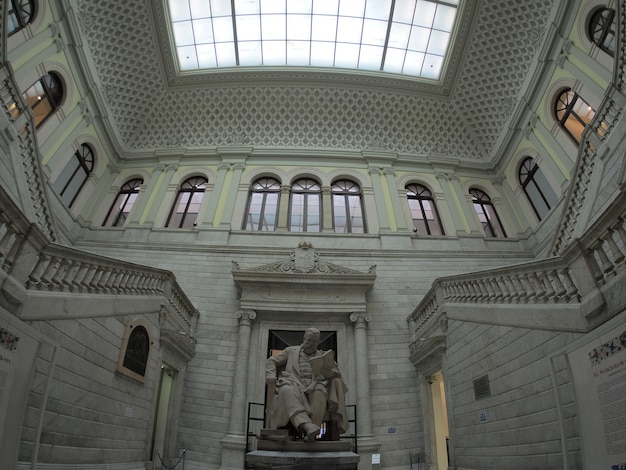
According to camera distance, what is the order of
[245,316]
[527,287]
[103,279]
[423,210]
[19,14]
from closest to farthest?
[527,287], [103,279], [19,14], [245,316], [423,210]

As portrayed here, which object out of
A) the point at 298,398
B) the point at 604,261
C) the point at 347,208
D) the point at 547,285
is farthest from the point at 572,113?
the point at 298,398

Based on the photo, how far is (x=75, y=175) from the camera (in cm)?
1462

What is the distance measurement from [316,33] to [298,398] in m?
15.6

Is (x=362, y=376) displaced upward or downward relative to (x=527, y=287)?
downward

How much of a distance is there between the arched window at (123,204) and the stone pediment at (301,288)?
6447 millimetres

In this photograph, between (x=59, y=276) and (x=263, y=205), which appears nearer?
(x=59, y=276)

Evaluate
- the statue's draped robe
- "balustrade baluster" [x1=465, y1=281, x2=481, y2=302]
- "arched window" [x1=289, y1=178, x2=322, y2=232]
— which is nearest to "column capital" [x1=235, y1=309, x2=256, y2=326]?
"arched window" [x1=289, y1=178, x2=322, y2=232]

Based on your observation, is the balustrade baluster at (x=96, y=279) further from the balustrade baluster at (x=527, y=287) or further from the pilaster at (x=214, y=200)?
the pilaster at (x=214, y=200)

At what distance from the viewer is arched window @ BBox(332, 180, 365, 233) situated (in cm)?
1482

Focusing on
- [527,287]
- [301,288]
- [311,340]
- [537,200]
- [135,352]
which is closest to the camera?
[527,287]

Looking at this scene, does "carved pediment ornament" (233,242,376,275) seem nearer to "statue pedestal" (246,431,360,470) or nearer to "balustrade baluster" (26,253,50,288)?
"balustrade baluster" (26,253,50,288)

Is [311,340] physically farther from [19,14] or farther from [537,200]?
[19,14]

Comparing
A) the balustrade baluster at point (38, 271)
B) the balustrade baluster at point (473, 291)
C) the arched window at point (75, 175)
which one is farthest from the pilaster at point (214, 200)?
the balustrade baluster at point (473, 291)

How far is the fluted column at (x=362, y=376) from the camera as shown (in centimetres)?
998
